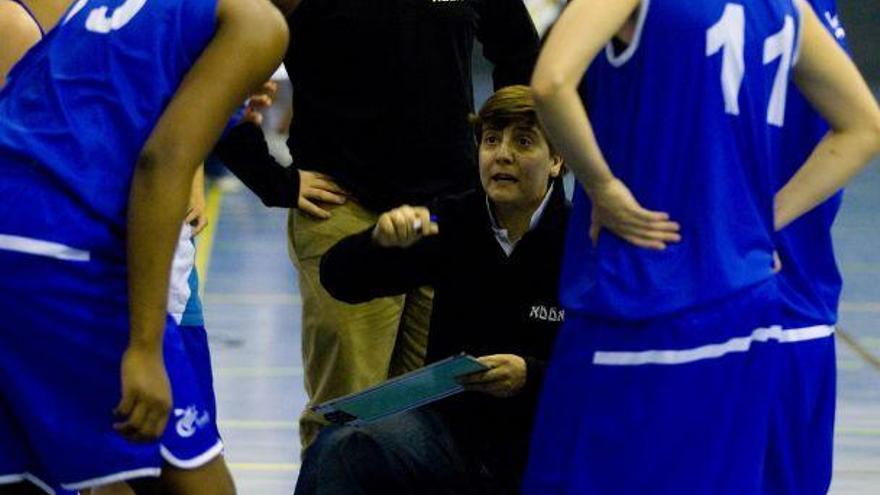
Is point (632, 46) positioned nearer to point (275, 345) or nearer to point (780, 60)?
point (780, 60)

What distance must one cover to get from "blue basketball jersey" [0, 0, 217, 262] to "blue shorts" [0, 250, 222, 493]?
6 centimetres

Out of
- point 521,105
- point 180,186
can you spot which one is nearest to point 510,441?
point 521,105

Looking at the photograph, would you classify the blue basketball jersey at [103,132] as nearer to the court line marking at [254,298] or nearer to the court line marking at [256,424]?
the court line marking at [256,424]

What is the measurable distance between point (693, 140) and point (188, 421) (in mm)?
984

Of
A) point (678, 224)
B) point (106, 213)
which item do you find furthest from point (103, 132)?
point (678, 224)

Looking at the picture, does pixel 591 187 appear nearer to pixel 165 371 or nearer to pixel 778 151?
pixel 778 151

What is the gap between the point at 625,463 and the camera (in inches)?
147

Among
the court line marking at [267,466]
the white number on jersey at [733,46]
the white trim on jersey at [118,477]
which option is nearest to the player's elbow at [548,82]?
the white number on jersey at [733,46]

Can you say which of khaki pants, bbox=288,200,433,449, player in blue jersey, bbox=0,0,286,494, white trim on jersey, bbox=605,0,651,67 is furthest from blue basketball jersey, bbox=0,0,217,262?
khaki pants, bbox=288,200,433,449

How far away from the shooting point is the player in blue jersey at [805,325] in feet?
13.0

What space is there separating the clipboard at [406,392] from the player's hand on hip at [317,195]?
1.24 m

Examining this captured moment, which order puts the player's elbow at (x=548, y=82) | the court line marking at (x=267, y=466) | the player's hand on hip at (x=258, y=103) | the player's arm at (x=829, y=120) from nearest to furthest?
1. the player's elbow at (x=548, y=82)
2. the player's arm at (x=829, y=120)
3. the player's hand on hip at (x=258, y=103)
4. the court line marking at (x=267, y=466)

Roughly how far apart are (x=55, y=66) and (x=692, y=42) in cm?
107

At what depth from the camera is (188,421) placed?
143 inches
